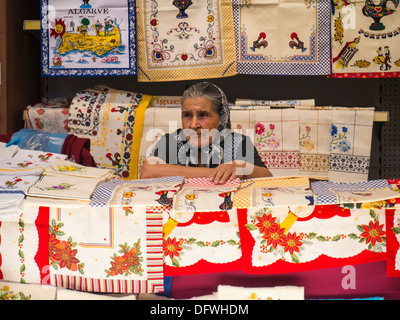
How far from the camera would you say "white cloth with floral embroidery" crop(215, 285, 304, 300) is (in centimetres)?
138

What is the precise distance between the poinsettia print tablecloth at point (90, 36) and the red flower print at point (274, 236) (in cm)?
209

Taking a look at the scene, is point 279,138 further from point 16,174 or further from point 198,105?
point 16,174

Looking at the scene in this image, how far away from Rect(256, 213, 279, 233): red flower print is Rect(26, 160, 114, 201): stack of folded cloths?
0.48 meters

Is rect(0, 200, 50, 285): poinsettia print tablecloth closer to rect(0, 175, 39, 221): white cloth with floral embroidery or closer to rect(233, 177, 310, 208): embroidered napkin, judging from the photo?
rect(0, 175, 39, 221): white cloth with floral embroidery

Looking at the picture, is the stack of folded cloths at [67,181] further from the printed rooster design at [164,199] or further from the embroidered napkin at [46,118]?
the embroidered napkin at [46,118]

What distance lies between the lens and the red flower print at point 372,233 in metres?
1.41

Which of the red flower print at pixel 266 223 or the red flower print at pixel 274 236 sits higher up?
the red flower print at pixel 266 223

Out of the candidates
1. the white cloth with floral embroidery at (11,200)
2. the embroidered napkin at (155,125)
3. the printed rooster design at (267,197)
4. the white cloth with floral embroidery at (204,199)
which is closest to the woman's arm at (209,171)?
the white cloth with floral embroidery at (204,199)

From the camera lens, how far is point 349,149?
3.15 meters

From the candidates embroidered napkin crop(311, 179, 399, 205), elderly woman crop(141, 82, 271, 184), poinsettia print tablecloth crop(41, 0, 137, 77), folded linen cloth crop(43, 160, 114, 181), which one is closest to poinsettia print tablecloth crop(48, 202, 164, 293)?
folded linen cloth crop(43, 160, 114, 181)

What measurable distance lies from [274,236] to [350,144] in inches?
74.0

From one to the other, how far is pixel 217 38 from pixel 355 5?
33.4 inches

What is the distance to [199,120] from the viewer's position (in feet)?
7.49
